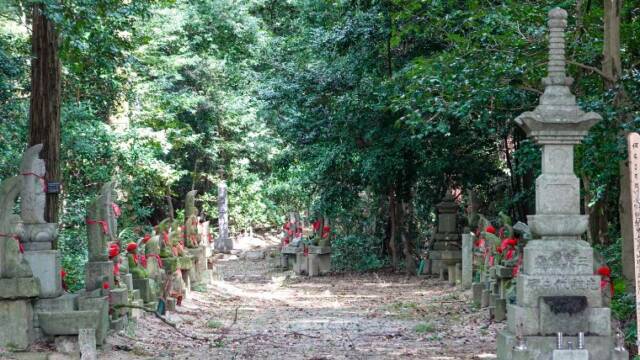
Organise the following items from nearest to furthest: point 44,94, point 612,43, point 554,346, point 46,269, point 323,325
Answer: point 554,346, point 46,269, point 612,43, point 44,94, point 323,325

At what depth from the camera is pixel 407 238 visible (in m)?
24.3

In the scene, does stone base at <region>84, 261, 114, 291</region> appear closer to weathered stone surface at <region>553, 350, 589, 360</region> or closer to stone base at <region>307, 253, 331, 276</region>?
weathered stone surface at <region>553, 350, 589, 360</region>

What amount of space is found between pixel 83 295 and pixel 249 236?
90.3ft

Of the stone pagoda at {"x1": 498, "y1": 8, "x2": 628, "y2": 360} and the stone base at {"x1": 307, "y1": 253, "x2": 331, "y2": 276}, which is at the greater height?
the stone pagoda at {"x1": 498, "y1": 8, "x2": 628, "y2": 360}

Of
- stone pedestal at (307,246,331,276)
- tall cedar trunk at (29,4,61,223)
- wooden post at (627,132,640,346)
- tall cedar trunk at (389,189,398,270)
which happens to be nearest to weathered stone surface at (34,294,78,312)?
tall cedar trunk at (29,4,61,223)

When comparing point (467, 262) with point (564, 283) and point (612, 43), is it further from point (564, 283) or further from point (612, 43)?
point (564, 283)

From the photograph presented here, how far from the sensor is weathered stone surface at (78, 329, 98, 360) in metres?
9.53

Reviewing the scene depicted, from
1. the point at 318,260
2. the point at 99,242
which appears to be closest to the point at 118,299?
the point at 99,242

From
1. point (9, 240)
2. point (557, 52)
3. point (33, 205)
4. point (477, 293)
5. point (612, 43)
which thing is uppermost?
point (612, 43)

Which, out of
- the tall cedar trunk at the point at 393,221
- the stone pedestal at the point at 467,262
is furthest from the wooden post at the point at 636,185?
the tall cedar trunk at the point at 393,221

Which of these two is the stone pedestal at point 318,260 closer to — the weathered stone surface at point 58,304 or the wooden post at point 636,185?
the weathered stone surface at point 58,304

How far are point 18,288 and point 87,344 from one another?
38.4 inches

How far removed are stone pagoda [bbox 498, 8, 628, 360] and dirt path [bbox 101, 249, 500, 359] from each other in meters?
1.76

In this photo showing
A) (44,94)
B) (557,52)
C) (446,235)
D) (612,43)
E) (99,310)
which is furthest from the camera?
(446,235)
